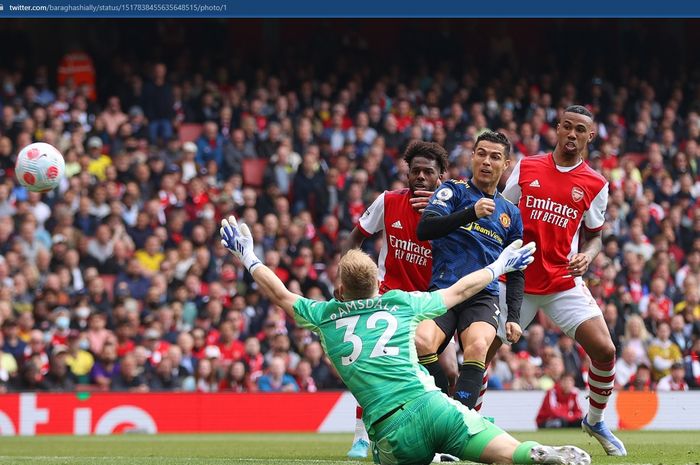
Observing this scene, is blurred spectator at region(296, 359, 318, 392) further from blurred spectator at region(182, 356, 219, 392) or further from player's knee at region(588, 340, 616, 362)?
player's knee at region(588, 340, 616, 362)

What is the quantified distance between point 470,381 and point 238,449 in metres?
3.77

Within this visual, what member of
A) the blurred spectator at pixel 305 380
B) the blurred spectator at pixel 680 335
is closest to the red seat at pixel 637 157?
A: the blurred spectator at pixel 680 335

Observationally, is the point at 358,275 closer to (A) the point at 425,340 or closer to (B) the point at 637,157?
(A) the point at 425,340

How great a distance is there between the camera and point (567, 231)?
32.9ft

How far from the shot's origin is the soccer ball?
11492mm

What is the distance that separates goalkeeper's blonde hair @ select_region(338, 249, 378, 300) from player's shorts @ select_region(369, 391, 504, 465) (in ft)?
2.28

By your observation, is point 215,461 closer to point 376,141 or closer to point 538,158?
point 538,158

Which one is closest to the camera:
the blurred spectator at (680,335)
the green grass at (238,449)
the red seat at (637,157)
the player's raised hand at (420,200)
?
the green grass at (238,449)

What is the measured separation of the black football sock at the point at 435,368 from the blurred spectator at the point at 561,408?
249 inches

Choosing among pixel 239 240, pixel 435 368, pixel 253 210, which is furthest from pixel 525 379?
pixel 239 240

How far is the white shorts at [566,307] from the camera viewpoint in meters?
10.0

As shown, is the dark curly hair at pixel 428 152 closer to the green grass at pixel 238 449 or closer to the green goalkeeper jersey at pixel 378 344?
the green grass at pixel 238 449

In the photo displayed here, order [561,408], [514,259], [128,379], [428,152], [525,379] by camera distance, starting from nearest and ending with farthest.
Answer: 1. [514,259]
2. [428,152]
3. [561,408]
4. [128,379]
5. [525,379]

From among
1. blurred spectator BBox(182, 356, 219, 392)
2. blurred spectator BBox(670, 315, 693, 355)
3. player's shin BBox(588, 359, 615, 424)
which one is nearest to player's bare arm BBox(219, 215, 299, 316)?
player's shin BBox(588, 359, 615, 424)
